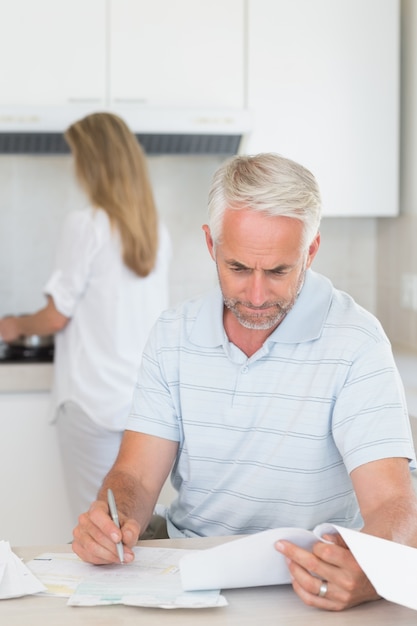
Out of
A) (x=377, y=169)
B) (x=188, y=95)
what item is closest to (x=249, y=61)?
(x=188, y=95)

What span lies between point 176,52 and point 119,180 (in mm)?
717

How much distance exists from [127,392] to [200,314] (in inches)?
45.8

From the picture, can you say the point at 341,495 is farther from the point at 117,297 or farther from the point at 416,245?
the point at 416,245

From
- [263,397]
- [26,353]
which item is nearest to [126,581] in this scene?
[263,397]

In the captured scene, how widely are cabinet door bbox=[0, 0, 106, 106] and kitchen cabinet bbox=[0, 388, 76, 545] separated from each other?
100cm

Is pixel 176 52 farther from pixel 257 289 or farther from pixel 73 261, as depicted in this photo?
pixel 257 289

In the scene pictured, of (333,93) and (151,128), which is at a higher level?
(333,93)

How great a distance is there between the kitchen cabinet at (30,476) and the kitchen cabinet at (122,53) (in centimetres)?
100

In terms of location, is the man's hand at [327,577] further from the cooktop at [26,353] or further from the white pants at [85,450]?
the cooktop at [26,353]

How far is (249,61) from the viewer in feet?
11.1

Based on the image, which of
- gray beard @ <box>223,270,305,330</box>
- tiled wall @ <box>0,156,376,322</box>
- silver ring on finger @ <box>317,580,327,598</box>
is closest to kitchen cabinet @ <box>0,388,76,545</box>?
tiled wall @ <box>0,156,376,322</box>

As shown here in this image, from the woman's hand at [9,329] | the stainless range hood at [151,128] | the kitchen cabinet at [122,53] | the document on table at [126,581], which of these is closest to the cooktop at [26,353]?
the woman's hand at [9,329]

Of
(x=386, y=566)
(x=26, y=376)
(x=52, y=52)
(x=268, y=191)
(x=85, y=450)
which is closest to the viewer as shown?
(x=386, y=566)

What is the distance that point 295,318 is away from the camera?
1.76 metres
